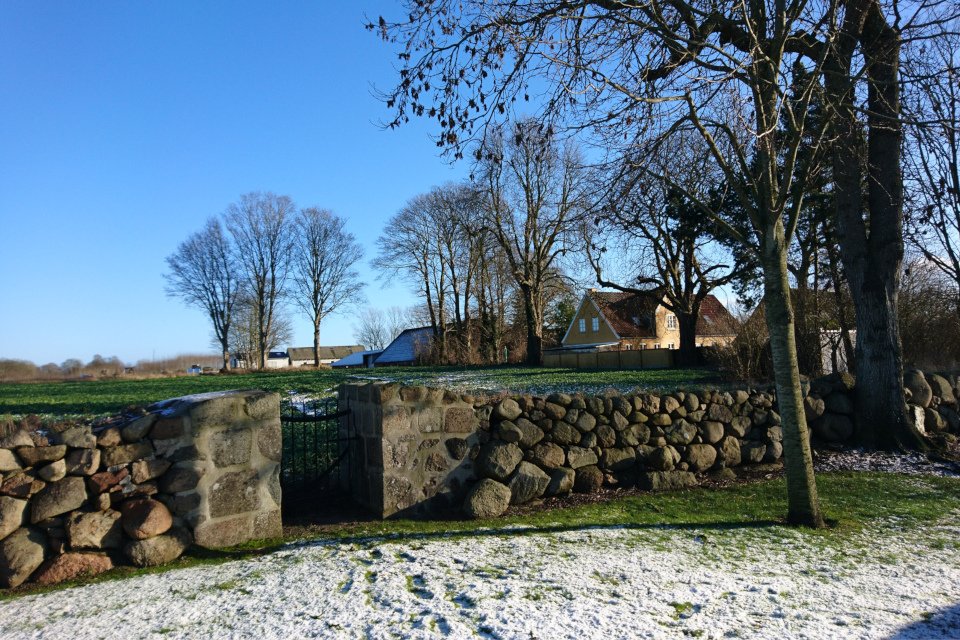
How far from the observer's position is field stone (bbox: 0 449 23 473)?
3.91 metres

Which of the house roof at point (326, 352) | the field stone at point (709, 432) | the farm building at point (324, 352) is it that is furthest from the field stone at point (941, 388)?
the house roof at point (326, 352)

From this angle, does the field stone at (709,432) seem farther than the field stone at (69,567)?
Yes

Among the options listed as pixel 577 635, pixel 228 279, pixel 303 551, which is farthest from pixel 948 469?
pixel 228 279

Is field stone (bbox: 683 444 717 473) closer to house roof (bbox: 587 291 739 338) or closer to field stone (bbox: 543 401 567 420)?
field stone (bbox: 543 401 567 420)

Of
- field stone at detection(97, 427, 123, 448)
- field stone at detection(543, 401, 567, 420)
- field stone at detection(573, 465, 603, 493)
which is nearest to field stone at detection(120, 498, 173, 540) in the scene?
field stone at detection(97, 427, 123, 448)

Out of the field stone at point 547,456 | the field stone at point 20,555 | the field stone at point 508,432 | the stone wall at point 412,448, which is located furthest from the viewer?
the field stone at point 547,456

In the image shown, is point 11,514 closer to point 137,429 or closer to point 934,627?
point 137,429

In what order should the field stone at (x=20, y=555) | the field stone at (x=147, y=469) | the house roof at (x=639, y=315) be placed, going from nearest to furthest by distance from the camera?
the field stone at (x=20, y=555) → the field stone at (x=147, y=469) → the house roof at (x=639, y=315)

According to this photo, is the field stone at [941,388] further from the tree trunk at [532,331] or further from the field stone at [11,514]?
the tree trunk at [532,331]

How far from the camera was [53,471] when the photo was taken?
4.06 metres

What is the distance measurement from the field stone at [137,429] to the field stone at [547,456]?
3629mm

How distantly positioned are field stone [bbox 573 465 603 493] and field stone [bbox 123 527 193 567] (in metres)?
3.89

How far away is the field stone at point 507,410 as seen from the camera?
6129 mm

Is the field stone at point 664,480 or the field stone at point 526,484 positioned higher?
the field stone at point 526,484
